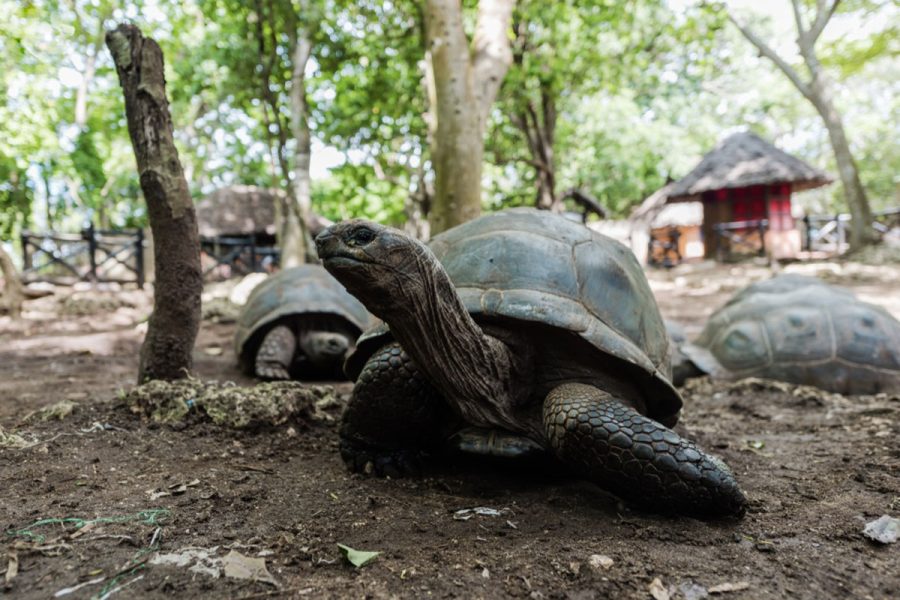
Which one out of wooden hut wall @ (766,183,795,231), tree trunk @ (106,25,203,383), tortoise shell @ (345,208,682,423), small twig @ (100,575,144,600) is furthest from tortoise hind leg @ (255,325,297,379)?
wooden hut wall @ (766,183,795,231)

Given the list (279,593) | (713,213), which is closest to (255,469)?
(279,593)

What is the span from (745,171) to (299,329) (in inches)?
594

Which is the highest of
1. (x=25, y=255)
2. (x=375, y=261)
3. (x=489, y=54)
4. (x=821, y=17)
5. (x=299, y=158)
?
(x=821, y=17)

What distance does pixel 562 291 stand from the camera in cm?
225

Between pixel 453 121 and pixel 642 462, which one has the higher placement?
pixel 453 121

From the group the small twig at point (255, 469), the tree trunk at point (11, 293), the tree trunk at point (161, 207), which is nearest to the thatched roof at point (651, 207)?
the tree trunk at point (11, 293)

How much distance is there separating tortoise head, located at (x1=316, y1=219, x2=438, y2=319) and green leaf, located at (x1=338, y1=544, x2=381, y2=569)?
0.64m

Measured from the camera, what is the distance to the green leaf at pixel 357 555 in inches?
58.4

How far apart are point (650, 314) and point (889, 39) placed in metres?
14.7

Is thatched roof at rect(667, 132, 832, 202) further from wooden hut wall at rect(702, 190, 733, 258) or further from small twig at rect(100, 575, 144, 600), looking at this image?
small twig at rect(100, 575, 144, 600)

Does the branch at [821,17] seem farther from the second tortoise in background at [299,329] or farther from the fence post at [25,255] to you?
the fence post at [25,255]

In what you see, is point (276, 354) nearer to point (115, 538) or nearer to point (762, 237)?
point (115, 538)

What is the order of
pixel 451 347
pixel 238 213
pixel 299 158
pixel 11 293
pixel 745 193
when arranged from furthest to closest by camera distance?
pixel 238 213, pixel 745 193, pixel 299 158, pixel 11 293, pixel 451 347

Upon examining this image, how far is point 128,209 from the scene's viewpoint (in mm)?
26156
